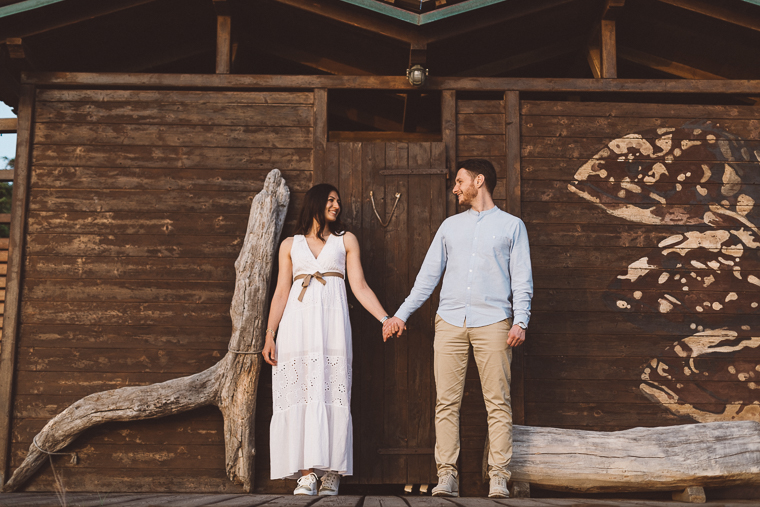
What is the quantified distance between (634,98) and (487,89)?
1.32 meters

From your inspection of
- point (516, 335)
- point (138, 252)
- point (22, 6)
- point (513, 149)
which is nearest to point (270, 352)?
point (138, 252)

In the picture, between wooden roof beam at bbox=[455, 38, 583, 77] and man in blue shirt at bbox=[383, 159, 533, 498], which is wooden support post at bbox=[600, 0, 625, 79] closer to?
wooden roof beam at bbox=[455, 38, 583, 77]

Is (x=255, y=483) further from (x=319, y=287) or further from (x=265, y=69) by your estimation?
(x=265, y=69)

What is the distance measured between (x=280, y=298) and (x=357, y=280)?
0.56 m

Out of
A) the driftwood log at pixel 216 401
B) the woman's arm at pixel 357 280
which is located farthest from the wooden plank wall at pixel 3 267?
the woman's arm at pixel 357 280

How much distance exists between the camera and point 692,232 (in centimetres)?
499

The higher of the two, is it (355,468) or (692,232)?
(692,232)

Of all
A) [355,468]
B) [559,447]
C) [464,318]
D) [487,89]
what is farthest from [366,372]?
[487,89]

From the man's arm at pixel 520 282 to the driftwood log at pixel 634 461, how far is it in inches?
41.6

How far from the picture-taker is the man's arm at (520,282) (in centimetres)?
375

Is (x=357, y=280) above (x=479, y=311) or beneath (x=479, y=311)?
above

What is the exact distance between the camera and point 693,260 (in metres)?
4.96

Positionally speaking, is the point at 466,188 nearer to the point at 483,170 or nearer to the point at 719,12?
the point at 483,170

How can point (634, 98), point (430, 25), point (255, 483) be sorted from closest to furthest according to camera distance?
point (255, 483), point (430, 25), point (634, 98)
